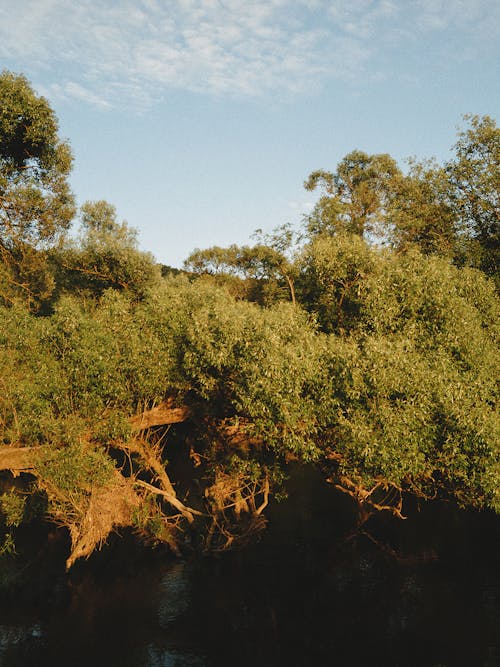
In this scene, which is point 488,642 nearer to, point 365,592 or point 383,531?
point 365,592

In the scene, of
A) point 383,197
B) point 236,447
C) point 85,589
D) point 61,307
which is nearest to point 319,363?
point 236,447

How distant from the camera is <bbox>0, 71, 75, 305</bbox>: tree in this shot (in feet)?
111

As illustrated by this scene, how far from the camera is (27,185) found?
37.2 meters

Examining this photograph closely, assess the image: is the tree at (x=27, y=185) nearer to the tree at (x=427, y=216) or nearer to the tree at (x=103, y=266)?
the tree at (x=103, y=266)

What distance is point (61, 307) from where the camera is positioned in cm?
2414

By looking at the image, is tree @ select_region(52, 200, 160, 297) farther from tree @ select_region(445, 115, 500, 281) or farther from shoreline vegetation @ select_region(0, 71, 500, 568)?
tree @ select_region(445, 115, 500, 281)

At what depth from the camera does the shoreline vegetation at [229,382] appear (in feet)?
63.3

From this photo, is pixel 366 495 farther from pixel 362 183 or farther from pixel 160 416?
pixel 362 183

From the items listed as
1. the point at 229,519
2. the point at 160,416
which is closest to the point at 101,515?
the point at 160,416

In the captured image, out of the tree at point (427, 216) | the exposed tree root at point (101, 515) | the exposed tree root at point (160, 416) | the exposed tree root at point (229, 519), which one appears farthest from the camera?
the tree at point (427, 216)

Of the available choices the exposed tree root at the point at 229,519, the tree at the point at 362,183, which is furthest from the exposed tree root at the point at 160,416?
the tree at the point at 362,183

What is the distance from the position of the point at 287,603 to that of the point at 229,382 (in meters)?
13.1

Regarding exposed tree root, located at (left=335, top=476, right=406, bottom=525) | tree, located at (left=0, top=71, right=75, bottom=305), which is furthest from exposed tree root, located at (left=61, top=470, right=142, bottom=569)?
tree, located at (left=0, top=71, right=75, bottom=305)

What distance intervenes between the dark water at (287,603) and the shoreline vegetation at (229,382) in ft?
8.01
